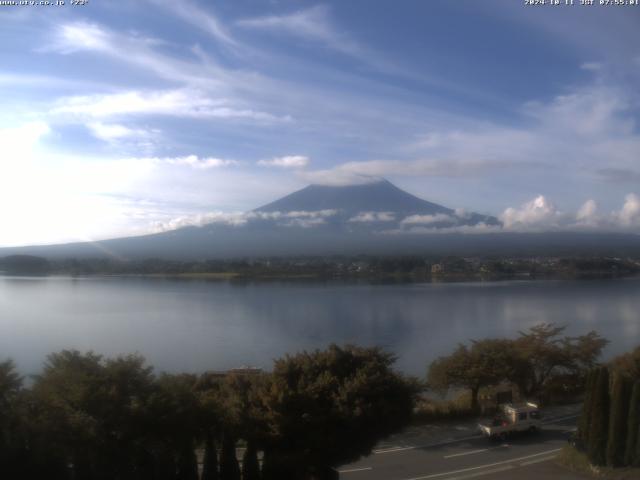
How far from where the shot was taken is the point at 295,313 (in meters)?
22.0

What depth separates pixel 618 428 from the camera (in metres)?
5.34

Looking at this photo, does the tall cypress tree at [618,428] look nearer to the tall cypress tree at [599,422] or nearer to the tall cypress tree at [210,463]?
the tall cypress tree at [599,422]

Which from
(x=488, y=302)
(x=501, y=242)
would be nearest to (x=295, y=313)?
(x=488, y=302)

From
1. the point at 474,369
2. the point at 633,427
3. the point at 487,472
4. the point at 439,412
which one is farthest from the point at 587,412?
the point at 474,369

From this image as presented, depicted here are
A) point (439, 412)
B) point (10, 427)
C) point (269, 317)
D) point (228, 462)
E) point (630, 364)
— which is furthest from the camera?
point (269, 317)

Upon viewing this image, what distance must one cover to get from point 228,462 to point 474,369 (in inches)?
194

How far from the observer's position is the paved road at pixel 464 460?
559 cm

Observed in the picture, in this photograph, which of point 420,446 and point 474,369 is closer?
point 420,446

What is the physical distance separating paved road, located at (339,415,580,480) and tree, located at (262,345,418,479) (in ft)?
2.60

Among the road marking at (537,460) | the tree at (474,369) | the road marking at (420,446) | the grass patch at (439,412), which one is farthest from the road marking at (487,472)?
the tree at (474,369)

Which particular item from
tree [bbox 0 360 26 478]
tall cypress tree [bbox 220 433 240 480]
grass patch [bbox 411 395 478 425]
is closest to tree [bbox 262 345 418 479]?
tall cypress tree [bbox 220 433 240 480]

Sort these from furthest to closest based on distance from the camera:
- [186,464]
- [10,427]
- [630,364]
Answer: [630,364] → [186,464] → [10,427]

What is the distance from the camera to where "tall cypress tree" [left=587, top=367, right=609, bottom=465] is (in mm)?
5418

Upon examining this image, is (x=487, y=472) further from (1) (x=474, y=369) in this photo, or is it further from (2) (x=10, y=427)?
(2) (x=10, y=427)
